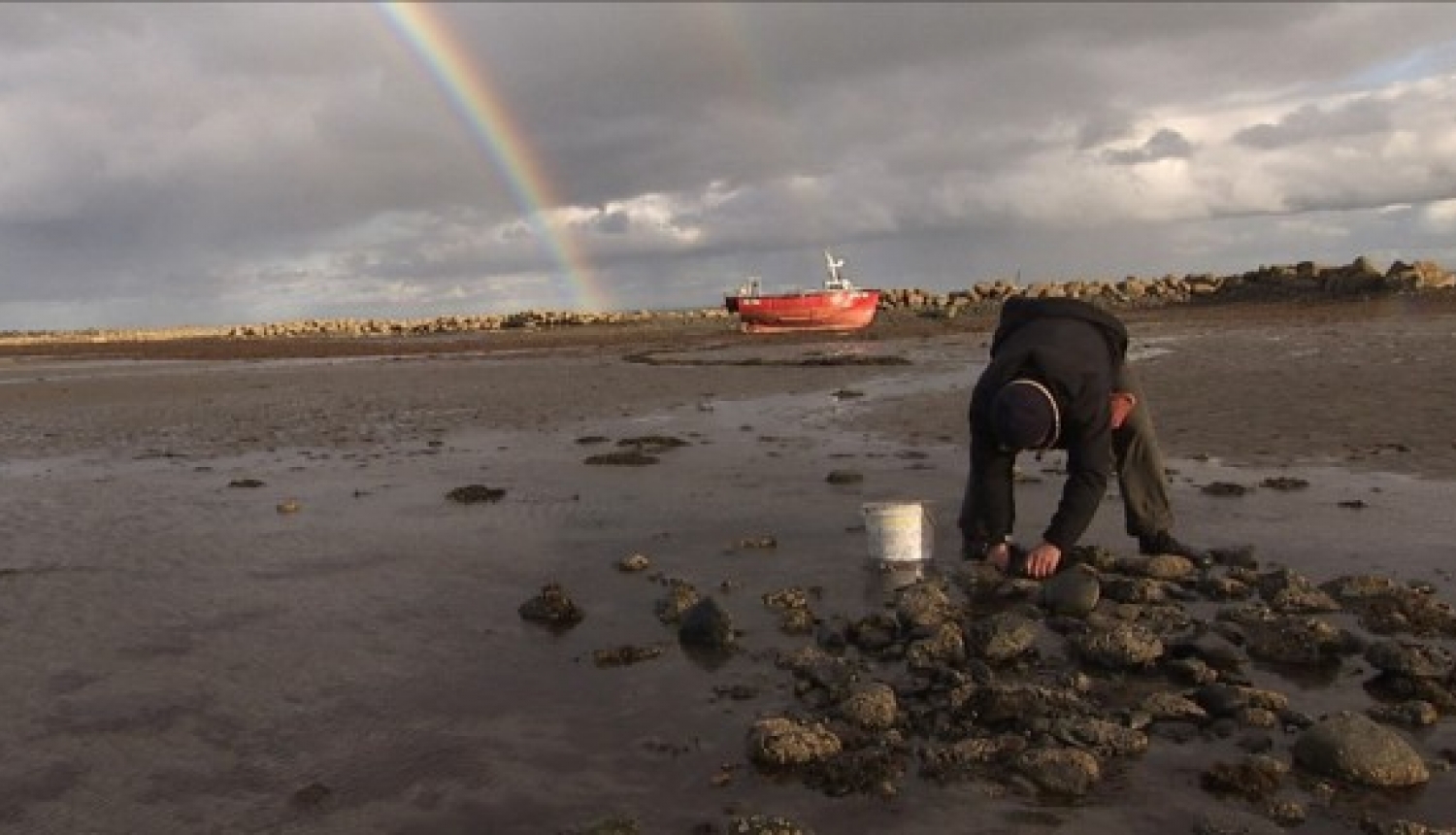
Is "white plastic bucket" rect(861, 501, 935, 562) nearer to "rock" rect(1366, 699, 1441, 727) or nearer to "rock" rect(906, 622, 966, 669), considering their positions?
"rock" rect(906, 622, 966, 669)

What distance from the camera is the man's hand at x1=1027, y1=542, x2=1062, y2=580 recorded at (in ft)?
22.9

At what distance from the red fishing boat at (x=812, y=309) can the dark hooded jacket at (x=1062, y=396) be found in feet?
148

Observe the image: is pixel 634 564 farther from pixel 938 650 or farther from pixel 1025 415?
pixel 1025 415

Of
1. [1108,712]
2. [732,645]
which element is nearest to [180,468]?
[732,645]

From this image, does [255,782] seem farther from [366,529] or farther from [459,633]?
[366,529]

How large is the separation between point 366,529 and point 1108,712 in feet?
24.8

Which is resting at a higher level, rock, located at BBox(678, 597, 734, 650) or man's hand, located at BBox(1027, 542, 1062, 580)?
man's hand, located at BBox(1027, 542, 1062, 580)

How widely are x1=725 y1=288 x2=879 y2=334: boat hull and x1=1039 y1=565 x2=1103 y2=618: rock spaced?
45.5 m

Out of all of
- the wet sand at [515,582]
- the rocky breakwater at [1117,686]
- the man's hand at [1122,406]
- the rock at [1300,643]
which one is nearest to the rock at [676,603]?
the rocky breakwater at [1117,686]

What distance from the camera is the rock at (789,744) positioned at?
186 inches

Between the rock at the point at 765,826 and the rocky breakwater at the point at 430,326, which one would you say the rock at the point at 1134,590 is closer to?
the rock at the point at 765,826

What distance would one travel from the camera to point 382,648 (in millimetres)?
6742

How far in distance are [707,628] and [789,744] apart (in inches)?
70.4

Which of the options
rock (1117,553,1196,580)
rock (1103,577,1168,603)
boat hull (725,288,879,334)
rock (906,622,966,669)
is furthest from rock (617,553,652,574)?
boat hull (725,288,879,334)
